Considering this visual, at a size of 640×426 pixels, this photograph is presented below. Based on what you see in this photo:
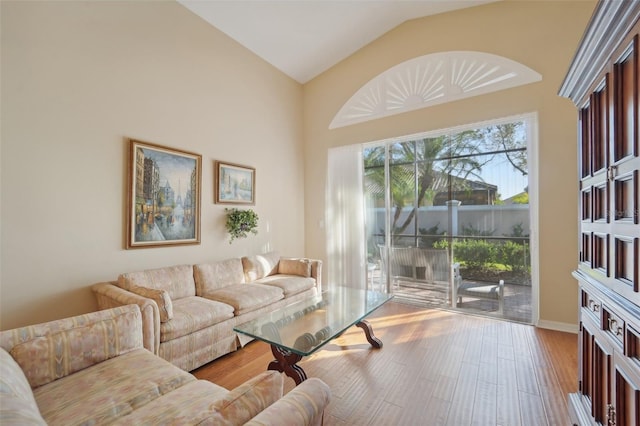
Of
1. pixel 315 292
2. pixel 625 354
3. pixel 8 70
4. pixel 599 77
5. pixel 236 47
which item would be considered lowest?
pixel 315 292

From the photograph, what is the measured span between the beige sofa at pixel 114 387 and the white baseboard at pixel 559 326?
11.2 feet

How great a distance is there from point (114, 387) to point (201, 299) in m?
1.46

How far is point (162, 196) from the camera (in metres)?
3.09

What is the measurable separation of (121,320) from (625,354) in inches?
103

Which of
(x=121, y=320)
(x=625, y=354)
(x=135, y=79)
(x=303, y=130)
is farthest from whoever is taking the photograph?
(x=303, y=130)

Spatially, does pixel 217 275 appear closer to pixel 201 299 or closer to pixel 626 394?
pixel 201 299

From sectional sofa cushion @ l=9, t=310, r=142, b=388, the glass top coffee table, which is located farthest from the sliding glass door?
sectional sofa cushion @ l=9, t=310, r=142, b=388

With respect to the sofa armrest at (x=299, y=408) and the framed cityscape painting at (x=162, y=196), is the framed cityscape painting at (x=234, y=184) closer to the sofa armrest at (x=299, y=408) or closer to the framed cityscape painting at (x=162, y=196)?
the framed cityscape painting at (x=162, y=196)

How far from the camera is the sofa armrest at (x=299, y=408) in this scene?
868 mm

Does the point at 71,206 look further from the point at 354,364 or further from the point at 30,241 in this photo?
the point at 354,364

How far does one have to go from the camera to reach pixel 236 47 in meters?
4.00

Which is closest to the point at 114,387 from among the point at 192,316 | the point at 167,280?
the point at 192,316

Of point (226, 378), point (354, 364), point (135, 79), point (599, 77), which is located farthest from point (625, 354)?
point (135, 79)

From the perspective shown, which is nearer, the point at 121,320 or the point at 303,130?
the point at 121,320
